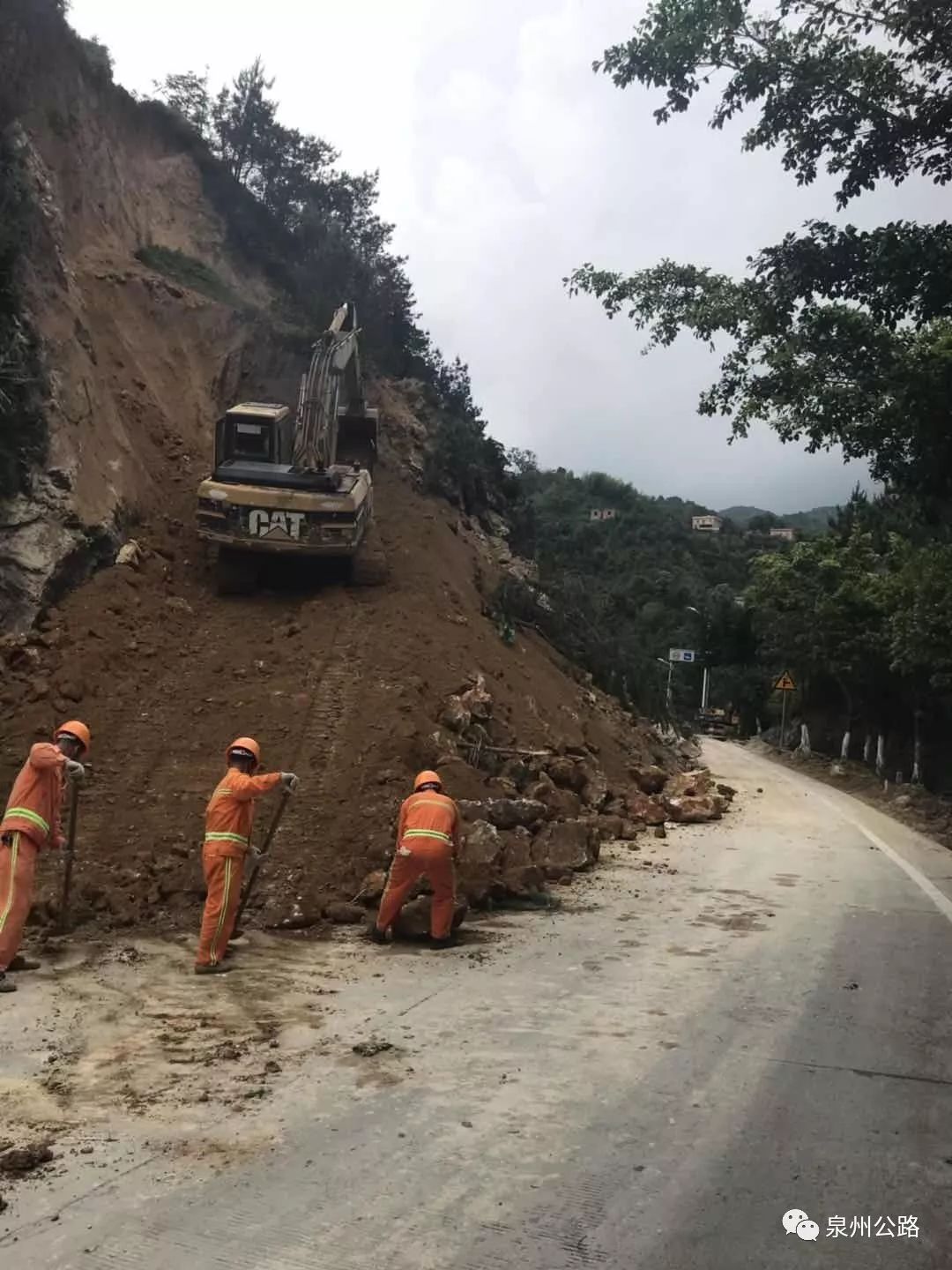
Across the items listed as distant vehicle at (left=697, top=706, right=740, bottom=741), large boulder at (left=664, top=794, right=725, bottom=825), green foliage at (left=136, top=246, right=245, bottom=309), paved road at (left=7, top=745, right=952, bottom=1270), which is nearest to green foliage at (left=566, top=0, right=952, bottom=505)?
paved road at (left=7, top=745, right=952, bottom=1270)

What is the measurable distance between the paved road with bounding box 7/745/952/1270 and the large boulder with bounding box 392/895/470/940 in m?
0.40

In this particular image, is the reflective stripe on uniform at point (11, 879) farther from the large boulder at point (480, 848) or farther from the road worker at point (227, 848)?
the large boulder at point (480, 848)

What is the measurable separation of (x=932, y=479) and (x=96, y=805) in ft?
25.1

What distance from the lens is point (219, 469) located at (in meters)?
15.1

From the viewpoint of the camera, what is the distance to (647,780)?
15703 millimetres

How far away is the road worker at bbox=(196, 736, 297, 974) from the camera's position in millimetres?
6852

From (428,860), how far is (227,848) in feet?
4.73

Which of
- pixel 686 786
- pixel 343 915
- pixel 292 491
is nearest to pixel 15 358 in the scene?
pixel 292 491

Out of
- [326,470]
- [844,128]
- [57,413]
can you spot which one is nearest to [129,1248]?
[844,128]

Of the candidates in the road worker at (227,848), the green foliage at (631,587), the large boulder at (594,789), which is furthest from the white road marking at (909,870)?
the green foliage at (631,587)

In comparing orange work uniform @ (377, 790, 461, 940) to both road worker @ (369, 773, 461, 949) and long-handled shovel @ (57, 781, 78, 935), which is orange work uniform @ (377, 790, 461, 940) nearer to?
road worker @ (369, 773, 461, 949)

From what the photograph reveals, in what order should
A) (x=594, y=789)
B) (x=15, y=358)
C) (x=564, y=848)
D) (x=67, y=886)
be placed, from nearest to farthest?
(x=67, y=886) → (x=564, y=848) → (x=594, y=789) → (x=15, y=358)

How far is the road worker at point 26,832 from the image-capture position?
6.47 m

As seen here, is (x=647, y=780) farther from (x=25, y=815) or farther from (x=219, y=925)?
(x=25, y=815)
